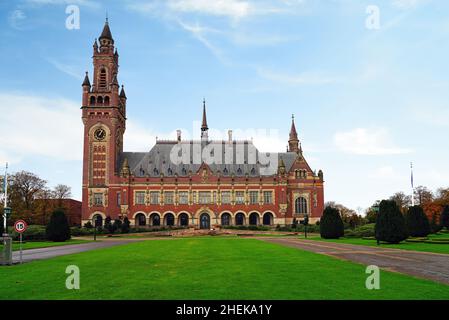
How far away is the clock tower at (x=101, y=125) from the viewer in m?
83.2

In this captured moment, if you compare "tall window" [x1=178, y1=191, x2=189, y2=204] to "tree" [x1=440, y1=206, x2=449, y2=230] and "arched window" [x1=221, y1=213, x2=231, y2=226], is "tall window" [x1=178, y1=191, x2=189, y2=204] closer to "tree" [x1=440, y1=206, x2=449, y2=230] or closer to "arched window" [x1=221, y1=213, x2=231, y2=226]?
"arched window" [x1=221, y1=213, x2=231, y2=226]

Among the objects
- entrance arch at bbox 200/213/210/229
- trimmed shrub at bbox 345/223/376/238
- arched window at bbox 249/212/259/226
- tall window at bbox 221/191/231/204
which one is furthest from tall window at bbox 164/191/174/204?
trimmed shrub at bbox 345/223/376/238

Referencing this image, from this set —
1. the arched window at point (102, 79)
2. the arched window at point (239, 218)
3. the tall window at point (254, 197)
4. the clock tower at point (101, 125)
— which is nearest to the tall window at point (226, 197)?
the arched window at point (239, 218)

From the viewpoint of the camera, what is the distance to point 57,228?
4934 centimetres

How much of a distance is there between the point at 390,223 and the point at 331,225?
39.8 ft

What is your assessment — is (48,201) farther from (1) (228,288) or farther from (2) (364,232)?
(1) (228,288)

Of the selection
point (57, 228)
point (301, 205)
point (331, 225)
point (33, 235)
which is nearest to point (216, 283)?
point (331, 225)

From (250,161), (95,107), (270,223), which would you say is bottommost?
(270,223)

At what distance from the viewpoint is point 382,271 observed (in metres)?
16.8

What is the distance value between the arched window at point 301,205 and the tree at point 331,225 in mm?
35887

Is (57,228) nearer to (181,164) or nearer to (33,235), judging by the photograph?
(33,235)

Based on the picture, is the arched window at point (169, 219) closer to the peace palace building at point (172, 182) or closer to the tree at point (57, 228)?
the peace palace building at point (172, 182)
